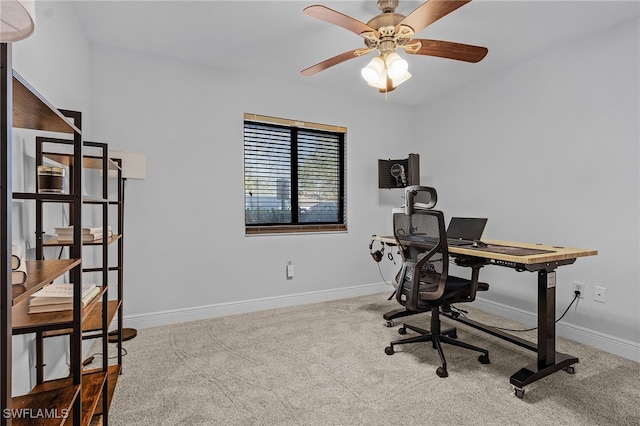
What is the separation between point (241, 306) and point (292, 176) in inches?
58.8

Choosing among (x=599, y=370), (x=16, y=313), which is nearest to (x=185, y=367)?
(x=16, y=313)

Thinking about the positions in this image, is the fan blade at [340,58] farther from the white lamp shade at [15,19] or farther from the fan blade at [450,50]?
the white lamp shade at [15,19]

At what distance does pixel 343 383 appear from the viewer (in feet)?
6.56

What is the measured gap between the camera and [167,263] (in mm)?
3016

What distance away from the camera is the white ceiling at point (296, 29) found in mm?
2232

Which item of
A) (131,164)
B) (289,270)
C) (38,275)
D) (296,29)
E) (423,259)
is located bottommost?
(289,270)

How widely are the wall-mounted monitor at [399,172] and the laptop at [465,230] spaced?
107cm

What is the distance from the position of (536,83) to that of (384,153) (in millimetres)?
1703

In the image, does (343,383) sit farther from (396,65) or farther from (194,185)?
(194,185)

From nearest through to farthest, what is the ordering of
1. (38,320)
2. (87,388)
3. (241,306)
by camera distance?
(38,320)
(87,388)
(241,306)

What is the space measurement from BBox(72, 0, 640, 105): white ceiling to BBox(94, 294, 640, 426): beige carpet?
7.94 feet

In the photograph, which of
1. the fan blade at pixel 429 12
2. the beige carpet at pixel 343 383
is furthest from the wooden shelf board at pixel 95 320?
the fan blade at pixel 429 12

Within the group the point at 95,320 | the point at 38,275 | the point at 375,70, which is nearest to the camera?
the point at 38,275

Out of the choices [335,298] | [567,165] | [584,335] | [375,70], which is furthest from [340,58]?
[584,335]
